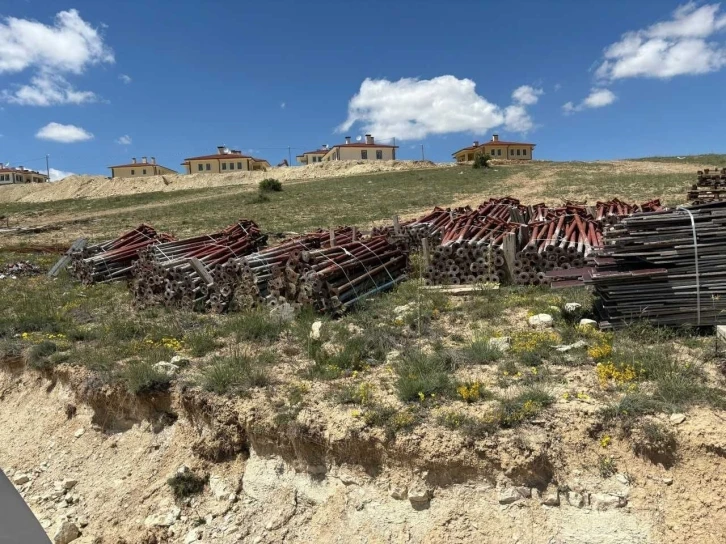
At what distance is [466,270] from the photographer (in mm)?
9375

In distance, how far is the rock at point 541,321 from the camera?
22.3 feet

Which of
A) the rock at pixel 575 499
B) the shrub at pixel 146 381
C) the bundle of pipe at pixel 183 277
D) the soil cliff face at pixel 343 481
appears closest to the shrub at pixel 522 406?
the soil cliff face at pixel 343 481

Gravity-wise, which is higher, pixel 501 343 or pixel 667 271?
pixel 667 271

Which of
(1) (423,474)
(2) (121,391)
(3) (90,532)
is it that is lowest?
(3) (90,532)

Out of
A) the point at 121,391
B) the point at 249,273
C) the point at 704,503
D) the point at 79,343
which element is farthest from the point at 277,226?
the point at 704,503

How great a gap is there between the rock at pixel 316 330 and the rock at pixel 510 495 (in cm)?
325

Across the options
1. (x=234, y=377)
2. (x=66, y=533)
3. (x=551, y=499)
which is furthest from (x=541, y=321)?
(x=66, y=533)

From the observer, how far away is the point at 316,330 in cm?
691

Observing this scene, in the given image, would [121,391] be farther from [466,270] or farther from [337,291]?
[466,270]

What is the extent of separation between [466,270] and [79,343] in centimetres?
Answer: 629

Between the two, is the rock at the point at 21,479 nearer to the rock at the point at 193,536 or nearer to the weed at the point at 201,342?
the weed at the point at 201,342

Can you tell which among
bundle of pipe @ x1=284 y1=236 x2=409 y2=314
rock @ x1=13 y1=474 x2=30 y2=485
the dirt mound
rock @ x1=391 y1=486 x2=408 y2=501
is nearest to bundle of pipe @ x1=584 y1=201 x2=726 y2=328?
rock @ x1=391 y1=486 x2=408 y2=501

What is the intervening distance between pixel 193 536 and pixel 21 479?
8.00 feet

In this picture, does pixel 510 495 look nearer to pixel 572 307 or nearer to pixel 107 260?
pixel 572 307
